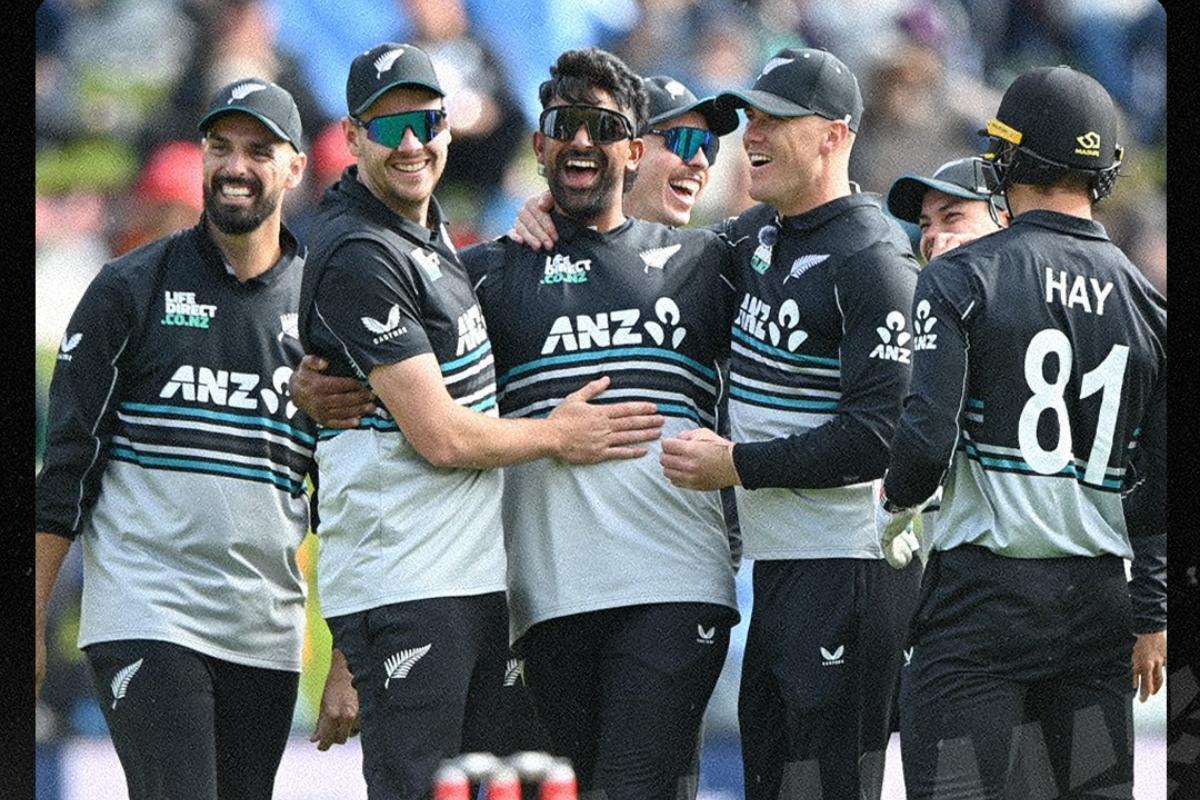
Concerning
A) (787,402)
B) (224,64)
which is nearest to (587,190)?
(787,402)

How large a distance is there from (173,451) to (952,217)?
7.25 feet

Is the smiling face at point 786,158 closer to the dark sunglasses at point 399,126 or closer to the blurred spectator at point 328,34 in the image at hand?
the dark sunglasses at point 399,126

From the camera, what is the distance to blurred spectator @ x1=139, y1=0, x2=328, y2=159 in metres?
6.34

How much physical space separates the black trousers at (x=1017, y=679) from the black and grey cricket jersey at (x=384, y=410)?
1060 millimetres

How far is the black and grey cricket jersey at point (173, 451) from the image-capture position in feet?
16.8

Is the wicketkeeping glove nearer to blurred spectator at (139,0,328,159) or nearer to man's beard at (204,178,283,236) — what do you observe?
man's beard at (204,178,283,236)

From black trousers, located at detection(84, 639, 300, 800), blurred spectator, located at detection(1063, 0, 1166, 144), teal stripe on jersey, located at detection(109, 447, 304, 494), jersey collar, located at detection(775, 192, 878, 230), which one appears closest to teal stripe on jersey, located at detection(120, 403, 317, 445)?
teal stripe on jersey, located at detection(109, 447, 304, 494)

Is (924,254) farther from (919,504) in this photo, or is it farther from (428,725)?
(428,725)

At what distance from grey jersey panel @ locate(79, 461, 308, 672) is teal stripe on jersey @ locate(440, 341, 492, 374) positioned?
70 cm

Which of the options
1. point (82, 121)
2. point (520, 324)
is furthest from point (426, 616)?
point (82, 121)

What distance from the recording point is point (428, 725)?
4.73 m


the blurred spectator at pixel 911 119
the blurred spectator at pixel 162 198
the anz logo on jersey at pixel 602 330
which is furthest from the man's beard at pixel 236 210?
the blurred spectator at pixel 911 119

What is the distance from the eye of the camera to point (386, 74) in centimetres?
489

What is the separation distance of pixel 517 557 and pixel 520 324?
1.89 feet
